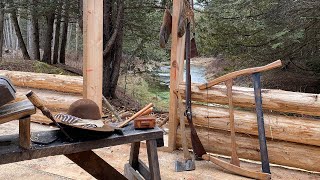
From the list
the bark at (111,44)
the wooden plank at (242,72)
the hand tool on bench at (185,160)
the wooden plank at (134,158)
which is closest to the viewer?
the wooden plank at (134,158)

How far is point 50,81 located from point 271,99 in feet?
11.5

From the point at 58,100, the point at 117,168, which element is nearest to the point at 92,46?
the point at 117,168

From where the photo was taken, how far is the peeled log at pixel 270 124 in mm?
3436

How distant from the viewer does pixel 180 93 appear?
13.3ft

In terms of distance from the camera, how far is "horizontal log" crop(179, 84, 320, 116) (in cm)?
341

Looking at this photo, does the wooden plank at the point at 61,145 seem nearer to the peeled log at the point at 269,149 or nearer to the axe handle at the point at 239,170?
the axe handle at the point at 239,170

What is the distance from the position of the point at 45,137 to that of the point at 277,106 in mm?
2456

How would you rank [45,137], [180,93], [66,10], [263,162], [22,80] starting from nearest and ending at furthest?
[45,137] < [263,162] < [180,93] < [22,80] < [66,10]

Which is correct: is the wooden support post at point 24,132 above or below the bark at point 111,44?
below

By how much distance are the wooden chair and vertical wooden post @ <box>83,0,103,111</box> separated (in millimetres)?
2034

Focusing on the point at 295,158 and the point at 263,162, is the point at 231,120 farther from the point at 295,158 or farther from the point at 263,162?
the point at 295,158

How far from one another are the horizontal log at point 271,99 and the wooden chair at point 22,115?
97.2 inches

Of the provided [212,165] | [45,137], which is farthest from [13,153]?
[212,165]

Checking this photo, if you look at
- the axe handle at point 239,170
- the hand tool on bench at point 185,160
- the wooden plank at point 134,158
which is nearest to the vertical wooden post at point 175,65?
the hand tool on bench at point 185,160
